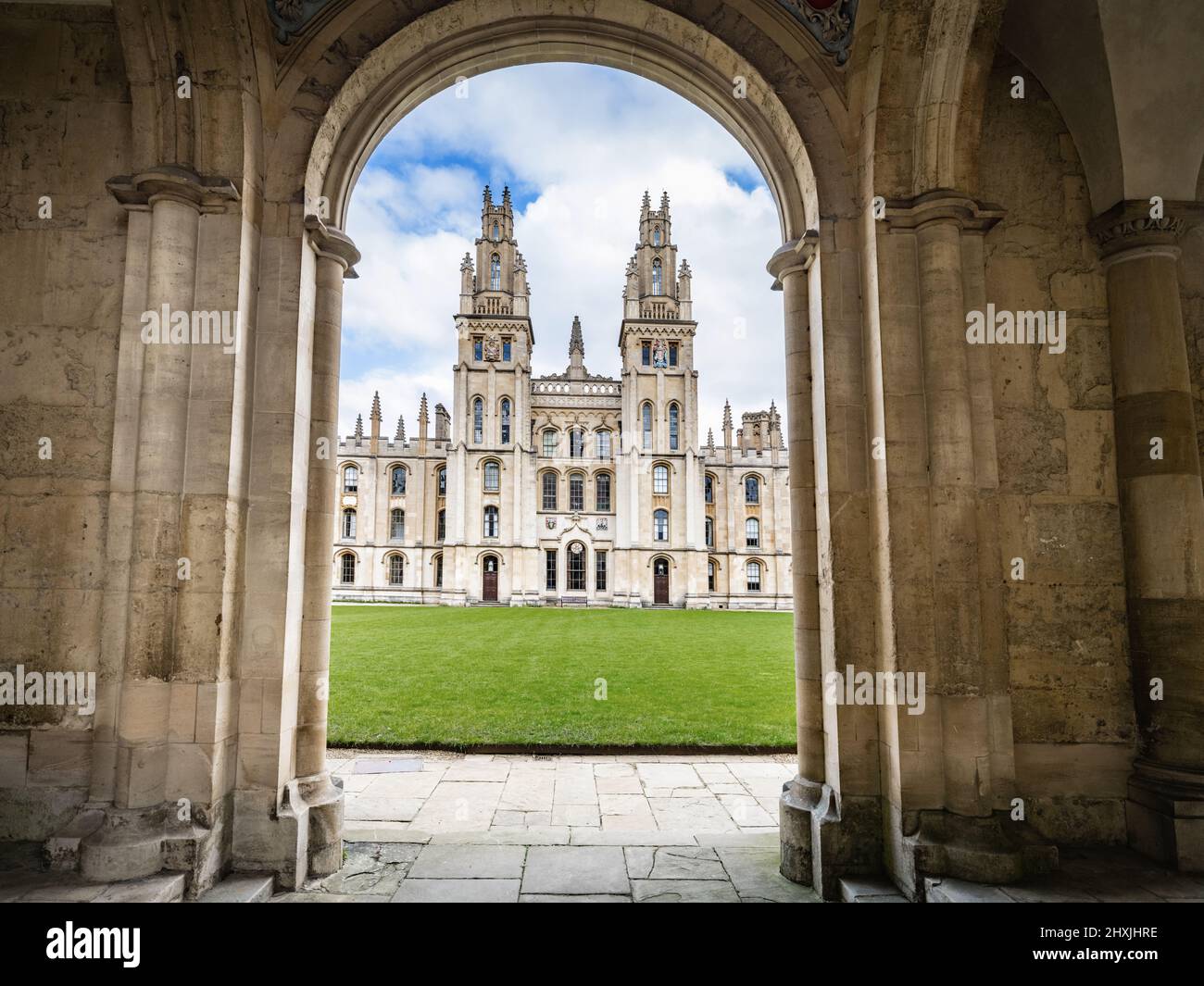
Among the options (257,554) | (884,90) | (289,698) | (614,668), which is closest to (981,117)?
(884,90)

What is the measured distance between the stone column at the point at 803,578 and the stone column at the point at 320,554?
2544mm

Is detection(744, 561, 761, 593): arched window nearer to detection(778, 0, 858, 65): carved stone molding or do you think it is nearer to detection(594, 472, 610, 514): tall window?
detection(594, 472, 610, 514): tall window

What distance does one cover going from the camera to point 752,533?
43844 millimetres

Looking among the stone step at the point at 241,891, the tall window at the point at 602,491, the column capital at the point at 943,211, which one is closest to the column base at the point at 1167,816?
the column capital at the point at 943,211

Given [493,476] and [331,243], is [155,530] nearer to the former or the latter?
[331,243]

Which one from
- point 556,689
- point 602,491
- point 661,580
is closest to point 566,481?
point 602,491

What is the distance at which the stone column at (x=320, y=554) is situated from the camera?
3668mm

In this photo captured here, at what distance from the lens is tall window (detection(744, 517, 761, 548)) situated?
143 ft

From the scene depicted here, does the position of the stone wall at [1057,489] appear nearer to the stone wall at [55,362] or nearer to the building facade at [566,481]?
the stone wall at [55,362]

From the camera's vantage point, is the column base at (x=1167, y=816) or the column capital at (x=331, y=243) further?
the column capital at (x=331, y=243)
